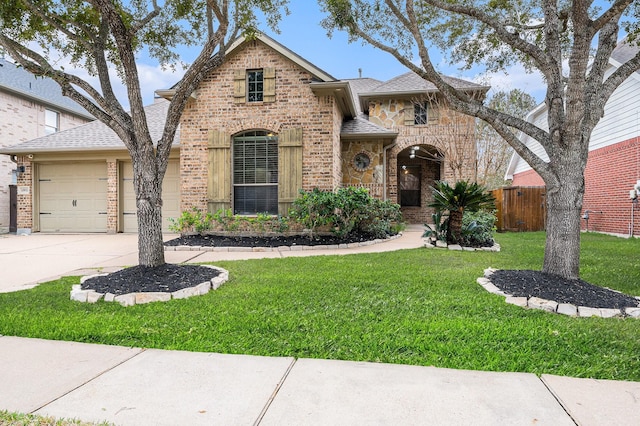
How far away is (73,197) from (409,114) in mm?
12184

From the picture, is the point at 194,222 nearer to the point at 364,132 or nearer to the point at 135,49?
the point at 135,49

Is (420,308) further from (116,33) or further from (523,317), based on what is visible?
(116,33)

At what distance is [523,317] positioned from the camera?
3160 mm

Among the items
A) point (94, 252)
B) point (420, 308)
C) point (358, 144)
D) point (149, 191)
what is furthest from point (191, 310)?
point (358, 144)

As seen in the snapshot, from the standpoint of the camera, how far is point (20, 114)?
45.0 ft

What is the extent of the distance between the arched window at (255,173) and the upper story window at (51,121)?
11.4 meters

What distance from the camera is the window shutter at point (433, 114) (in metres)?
13.7

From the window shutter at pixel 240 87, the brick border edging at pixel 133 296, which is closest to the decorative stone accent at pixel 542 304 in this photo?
the brick border edging at pixel 133 296

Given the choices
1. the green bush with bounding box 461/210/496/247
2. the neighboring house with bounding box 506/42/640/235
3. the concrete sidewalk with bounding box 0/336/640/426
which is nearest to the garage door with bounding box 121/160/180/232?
the green bush with bounding box 461/210/496/247

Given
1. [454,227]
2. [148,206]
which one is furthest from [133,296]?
[454,227]

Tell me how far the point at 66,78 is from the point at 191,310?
3.35 m

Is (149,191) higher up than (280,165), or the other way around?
(280,165)

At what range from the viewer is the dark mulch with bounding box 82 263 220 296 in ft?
12.8

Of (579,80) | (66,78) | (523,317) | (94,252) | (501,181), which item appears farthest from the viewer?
(501,181)
